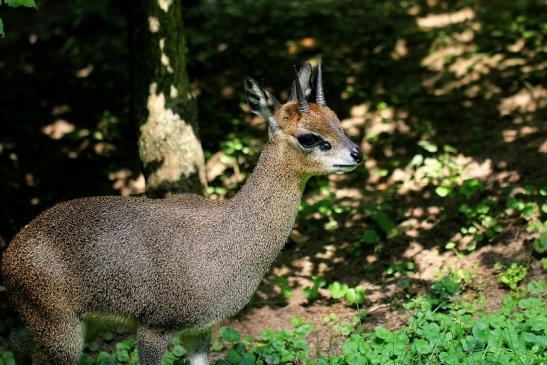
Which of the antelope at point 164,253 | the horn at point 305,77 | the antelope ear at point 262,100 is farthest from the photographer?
the horn at point 305,77

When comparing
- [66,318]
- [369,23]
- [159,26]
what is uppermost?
[159,26]

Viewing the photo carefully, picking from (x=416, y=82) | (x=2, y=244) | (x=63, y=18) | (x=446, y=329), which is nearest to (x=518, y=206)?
(x=446, y=329)

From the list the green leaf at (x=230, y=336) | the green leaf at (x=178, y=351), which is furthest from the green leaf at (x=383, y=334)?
the green leaf at (x=178, y=351)

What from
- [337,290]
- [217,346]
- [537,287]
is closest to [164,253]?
[217,346]

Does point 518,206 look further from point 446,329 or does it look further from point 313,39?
point 313,39

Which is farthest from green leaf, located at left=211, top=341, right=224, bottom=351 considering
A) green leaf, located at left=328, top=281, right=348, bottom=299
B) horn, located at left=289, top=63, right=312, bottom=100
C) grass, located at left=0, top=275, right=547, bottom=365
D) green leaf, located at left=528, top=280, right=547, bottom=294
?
green leaf, located at left=528, top=280, right=547, bottom=294

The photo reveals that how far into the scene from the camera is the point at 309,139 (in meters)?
4.99

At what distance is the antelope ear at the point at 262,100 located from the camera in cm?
518

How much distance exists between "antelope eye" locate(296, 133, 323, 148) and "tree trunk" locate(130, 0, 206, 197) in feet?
8.07

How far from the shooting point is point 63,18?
12992 mm

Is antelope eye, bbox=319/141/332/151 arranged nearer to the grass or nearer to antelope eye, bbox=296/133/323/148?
antelope eye, bbox=296/133/323/148

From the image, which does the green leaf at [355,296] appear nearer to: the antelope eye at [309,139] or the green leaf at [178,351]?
the green leaf at [178,351]

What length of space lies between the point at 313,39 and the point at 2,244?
5613 millimetres

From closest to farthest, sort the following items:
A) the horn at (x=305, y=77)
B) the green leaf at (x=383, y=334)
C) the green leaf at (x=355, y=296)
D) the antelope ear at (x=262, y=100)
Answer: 1. the antelope ear at (x=262, y=100)
2. the horn at (x=305, y=77)
3. the green leaf at (x=383, y=334)
4. the green leaf at (x=355, y=296)
